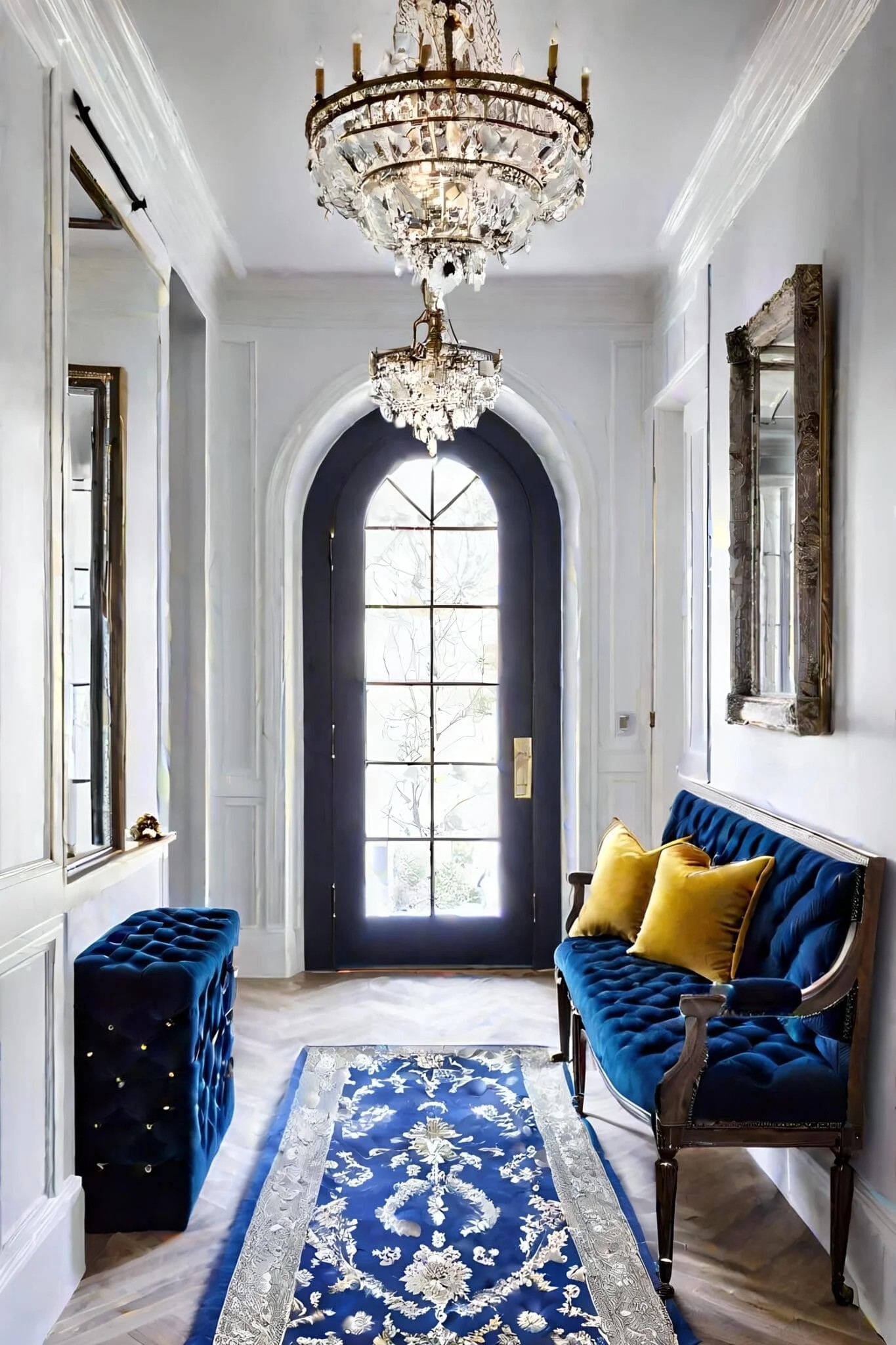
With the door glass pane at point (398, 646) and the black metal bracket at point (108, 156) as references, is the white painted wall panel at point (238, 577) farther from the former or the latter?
the black metal bracket at point (108, 156)

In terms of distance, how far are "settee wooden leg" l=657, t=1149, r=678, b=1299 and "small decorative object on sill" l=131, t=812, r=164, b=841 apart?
1869mm

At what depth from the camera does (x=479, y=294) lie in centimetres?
470

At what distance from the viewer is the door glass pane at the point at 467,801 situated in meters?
4.94

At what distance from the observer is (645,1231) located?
8.39ft

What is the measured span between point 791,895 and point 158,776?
6.95 feet

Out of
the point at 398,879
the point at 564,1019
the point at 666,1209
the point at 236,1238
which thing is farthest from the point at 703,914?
the point at 398,879

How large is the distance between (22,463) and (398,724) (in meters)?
2.88

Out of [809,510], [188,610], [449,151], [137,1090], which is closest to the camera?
[449,151]

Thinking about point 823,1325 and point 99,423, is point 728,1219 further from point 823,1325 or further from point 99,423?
point 99,423

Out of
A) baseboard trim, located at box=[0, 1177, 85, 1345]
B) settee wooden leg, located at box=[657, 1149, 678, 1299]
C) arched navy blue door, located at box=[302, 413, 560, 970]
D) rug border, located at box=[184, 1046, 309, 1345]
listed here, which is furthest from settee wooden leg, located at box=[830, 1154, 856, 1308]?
arched navy blue door, located at box=[302, 413, 560, 970]

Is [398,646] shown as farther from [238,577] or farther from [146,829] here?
[146,829]

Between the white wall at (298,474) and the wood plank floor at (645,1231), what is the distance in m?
0.95

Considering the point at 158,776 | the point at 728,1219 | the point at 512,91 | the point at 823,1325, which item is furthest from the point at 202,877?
the point at 512,91

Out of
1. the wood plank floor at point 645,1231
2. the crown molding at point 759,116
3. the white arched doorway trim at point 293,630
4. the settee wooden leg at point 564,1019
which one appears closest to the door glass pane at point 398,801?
the white arched doorway trim at point 293,630
